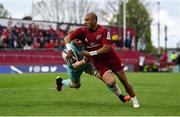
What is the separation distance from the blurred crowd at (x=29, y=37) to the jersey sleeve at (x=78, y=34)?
30016 mm

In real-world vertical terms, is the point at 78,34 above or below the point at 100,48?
above

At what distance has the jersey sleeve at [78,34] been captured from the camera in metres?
13.4

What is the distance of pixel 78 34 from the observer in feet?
44.0

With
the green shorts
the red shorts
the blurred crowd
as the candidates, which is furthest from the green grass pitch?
the blurred crowd

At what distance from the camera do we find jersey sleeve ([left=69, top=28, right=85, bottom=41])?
43.8 ft

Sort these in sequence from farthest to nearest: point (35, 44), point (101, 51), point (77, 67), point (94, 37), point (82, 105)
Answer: point (35, 44) < point (77, 67) < point (82, 105) < point (94, 37) < point (101, 51)

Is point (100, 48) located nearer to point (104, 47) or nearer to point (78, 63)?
point (104, 47)

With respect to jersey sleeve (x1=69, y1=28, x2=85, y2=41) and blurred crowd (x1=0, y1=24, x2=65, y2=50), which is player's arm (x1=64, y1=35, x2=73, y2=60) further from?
blurred crowd (x1=0, y1=24, x2=65, y2=50)

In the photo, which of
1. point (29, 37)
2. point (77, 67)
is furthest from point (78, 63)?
point (29, 37)

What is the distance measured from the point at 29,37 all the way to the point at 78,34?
32529 millimetres

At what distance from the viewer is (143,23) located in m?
106

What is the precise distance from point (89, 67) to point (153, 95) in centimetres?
354

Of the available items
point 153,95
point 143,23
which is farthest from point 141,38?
point 153,95

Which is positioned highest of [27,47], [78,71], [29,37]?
[78,71]
